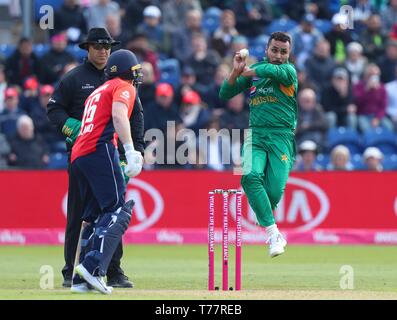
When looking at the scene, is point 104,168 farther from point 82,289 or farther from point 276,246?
point 276,246

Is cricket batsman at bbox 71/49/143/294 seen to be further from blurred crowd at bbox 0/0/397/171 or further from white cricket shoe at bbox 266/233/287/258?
blurred crowd at bbox 0/0/397/171

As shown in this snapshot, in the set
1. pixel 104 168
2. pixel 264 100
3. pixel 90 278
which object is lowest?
pixel 90 278

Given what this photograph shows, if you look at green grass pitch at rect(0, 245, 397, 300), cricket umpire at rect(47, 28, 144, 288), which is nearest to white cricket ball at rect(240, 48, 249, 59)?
cricket umpire at rect(47, 28, 144, 288)

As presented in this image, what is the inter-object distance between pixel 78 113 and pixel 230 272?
2869 millimetres

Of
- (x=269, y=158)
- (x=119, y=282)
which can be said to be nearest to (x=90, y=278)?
(x=119, y=282)

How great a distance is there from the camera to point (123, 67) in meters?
10.4

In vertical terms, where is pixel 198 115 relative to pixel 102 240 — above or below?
above

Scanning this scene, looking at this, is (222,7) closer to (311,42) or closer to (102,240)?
(311,42)

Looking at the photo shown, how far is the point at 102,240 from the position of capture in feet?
33.2

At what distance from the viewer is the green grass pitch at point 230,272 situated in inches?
407

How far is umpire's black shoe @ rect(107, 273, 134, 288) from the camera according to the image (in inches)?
450

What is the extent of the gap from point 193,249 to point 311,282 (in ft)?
17.7

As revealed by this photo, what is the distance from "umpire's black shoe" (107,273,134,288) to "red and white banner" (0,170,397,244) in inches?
267
